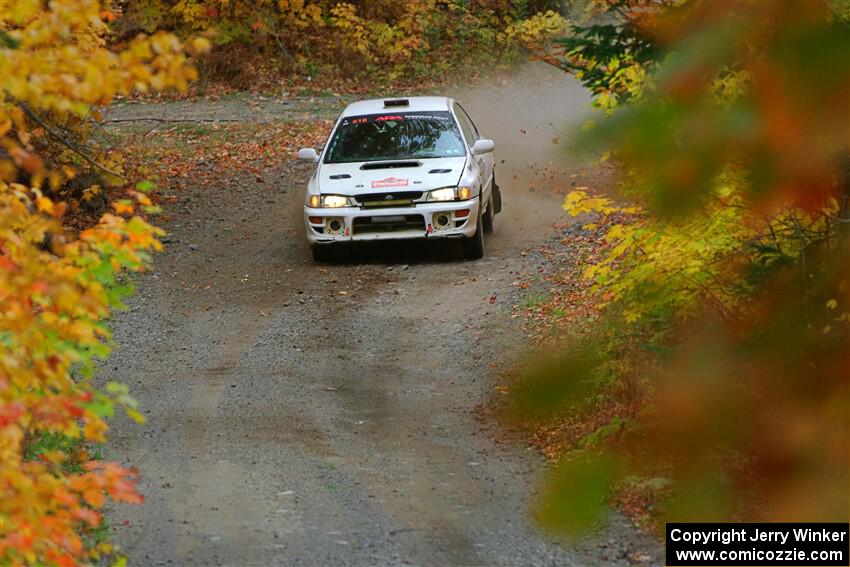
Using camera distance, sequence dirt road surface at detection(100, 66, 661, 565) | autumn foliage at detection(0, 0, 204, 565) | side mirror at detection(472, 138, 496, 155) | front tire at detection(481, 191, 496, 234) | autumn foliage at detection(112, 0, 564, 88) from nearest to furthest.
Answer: autumn foliage at detection(0, 0, 204, 565)
dirt road surface at detection(100, 66, 661, 565)
side mirror at detection(472, 138, 496, 155)
front tire at detection(481, 191, 496, 234)
autumn foliage at detection(112, 0, 564, 88)

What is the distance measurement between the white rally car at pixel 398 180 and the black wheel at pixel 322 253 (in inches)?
0.6

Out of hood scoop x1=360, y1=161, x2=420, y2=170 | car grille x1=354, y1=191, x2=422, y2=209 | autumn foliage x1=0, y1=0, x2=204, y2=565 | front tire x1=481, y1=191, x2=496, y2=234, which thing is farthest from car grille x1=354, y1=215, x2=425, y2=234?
autumn foliage x1=0, y1=0, x2=204, y2=565

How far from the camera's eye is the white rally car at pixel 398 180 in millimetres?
13117

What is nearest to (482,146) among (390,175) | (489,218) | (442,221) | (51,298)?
(442,221)

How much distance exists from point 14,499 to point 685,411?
2407mm

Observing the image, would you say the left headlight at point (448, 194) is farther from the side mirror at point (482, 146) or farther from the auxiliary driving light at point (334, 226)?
the auxiliary driving light at point (334, 226)

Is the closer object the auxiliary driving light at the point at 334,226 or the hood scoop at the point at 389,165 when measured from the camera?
the auxiliary driving light at the point at 334,226

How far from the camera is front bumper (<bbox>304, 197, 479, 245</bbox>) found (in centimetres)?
1311

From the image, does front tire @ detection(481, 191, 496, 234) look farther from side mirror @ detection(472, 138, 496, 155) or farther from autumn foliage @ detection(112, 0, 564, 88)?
autumn foliage @ detection(112, 0, 564, 88)

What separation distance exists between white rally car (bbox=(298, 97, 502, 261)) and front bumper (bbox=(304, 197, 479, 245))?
1 cm

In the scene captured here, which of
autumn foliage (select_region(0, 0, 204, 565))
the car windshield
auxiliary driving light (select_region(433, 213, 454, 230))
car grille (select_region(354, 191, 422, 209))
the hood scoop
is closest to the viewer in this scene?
autumn foliage (select_region(0, 0, 204, 565))

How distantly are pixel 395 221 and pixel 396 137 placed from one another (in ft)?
4.53

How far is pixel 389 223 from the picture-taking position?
13.2m

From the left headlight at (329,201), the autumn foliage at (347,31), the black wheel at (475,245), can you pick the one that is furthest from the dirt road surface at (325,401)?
the autumn foliage at (347,31)
